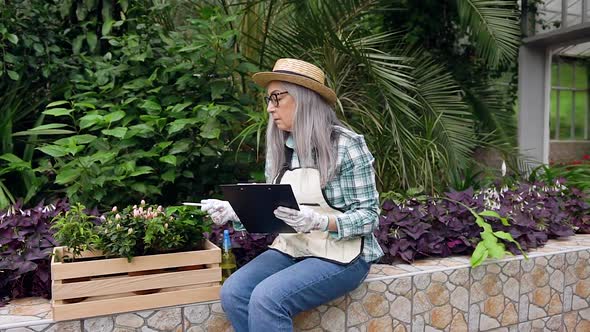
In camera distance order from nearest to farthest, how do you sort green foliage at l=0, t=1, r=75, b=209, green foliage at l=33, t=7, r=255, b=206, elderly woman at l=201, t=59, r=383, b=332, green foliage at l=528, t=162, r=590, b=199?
elderly woman at l=201, t=59, r=383, b=332 → green foliage at l=33, t=7, r=255, b=206 → green foliage at l=0, t=1, r=75, b=209 → green foliage at l=528, t=162, r=590, b=199

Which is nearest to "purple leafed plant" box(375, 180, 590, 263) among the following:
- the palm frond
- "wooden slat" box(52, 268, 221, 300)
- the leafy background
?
the leafy background

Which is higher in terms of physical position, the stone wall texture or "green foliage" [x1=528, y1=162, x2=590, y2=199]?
"green foliage" [x1=528, y1=162, x2=590, y2=199]

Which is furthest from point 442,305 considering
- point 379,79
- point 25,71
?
point 25,71

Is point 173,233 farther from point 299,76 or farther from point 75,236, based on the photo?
point 299,76

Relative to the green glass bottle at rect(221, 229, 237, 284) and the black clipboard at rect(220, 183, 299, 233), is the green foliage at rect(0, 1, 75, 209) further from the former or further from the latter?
the black clipboard at rect(220, 183, 299, 233)

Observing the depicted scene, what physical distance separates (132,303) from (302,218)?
777 mm

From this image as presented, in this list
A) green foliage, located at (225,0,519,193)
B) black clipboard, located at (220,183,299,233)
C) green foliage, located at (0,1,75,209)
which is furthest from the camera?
green foliage, located at (225,0,519,193)

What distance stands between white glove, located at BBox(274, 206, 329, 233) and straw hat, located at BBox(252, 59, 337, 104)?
509 mm

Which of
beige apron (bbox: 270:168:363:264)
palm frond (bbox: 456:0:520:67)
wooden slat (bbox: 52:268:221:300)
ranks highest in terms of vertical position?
palm frond (bbox: 456:0:520:67)

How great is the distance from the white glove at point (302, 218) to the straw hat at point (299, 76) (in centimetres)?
51

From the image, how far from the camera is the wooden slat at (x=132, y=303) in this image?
88.0 inches

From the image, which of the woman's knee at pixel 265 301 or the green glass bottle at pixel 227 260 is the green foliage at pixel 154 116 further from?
the woman's knee at pixel 265 301

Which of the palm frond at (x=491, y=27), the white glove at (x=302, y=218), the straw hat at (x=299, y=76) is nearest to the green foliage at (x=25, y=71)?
the straw hat at (x=299, y=76)

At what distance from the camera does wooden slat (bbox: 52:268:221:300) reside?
2238 mm
